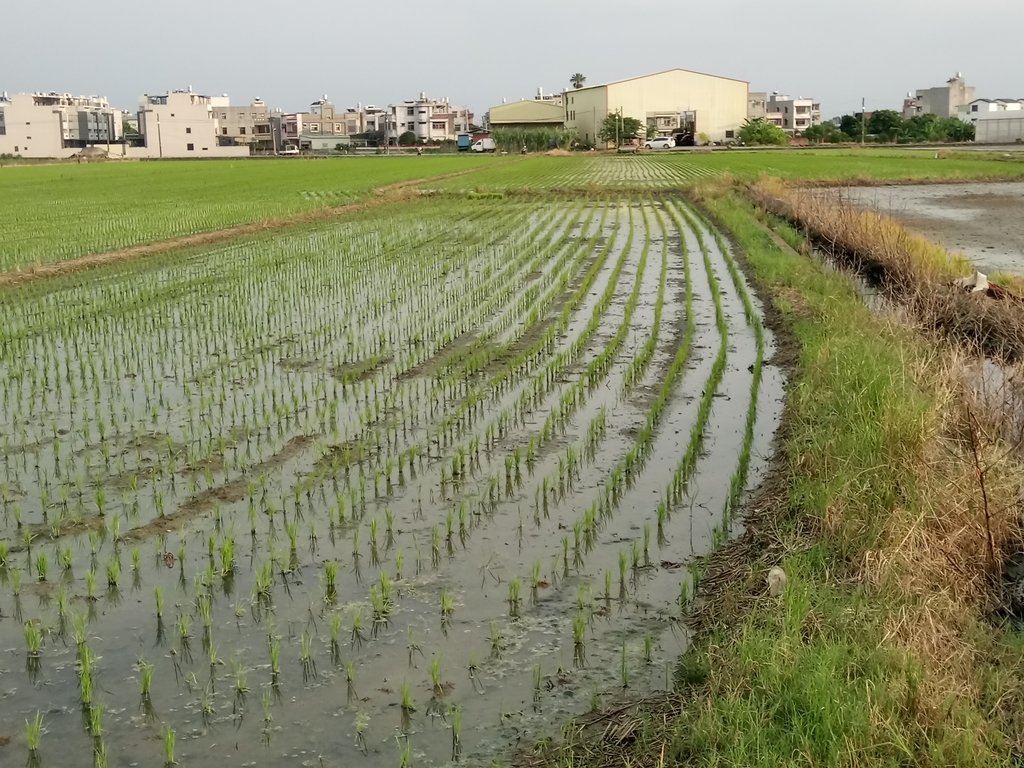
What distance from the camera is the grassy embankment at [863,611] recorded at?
9.98 feet

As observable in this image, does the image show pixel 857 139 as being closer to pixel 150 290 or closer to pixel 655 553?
pixel 150 290

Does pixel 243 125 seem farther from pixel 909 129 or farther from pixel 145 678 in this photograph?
pixel 145 678

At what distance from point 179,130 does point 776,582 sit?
252 ft

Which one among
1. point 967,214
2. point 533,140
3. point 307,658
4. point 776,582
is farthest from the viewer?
point 533,140

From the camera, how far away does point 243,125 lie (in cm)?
8781

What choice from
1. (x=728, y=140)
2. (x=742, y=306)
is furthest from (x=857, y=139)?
(x=742, y=306)

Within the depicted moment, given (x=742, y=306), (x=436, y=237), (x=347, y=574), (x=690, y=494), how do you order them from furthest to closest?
1. (x=436, y=237)
2. (x=742, y=306)
3. (x=690, y=494)
4. (x=347, y=574)

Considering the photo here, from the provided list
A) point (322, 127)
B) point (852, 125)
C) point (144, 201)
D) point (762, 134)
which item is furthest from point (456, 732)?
point (322, 127)

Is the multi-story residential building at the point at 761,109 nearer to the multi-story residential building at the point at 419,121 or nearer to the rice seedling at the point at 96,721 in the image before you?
the multi-story residential building at the point at 419,121

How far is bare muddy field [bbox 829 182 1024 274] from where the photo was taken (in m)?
15.7

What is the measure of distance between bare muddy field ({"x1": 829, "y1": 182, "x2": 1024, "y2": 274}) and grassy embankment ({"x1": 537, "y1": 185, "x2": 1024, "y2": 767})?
29.4 feet

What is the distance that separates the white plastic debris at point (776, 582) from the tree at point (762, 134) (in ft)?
221

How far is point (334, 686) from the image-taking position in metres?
3.72

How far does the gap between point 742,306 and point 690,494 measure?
636cm
